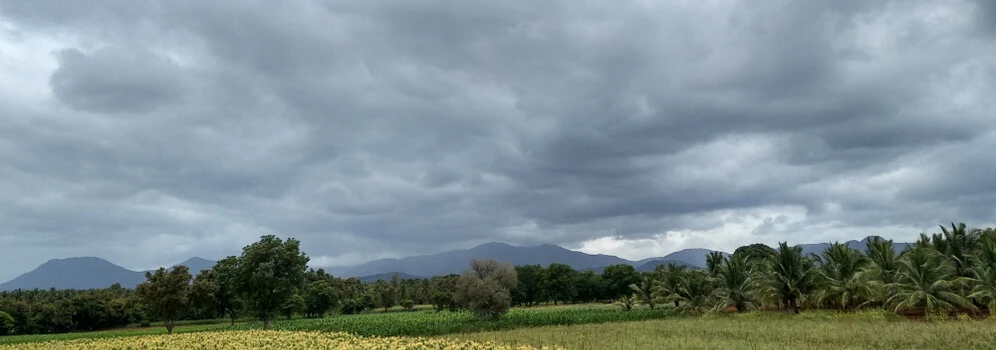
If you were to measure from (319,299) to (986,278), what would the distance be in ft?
284

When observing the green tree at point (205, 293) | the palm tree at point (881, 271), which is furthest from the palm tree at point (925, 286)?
the green tree at point (205, 293)

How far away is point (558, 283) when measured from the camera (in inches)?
4611

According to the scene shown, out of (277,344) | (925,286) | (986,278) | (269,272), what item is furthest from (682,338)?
(269,272)

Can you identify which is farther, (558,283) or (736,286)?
(558,283)

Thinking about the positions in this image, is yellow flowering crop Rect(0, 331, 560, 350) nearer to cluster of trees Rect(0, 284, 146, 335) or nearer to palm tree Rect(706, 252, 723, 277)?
palm tree Rect(706, 252, 723, 277)

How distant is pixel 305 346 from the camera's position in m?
28.9

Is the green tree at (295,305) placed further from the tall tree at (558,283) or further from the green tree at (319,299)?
the tall tree at (558,283)

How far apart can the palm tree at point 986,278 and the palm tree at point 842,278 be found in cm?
918

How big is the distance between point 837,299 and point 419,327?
126 feet

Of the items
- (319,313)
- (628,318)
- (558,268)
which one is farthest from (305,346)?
(558,268)

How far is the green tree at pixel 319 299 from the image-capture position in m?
98.8

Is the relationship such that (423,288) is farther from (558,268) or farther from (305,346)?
(305,346)

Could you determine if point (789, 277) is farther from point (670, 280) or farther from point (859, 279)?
point (670, 280)

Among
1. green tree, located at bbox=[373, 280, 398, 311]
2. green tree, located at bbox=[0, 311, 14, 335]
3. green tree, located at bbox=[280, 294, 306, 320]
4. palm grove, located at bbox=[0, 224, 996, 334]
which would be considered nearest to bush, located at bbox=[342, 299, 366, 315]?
green tree, located at bbox=[373, 280, 398, 311]
